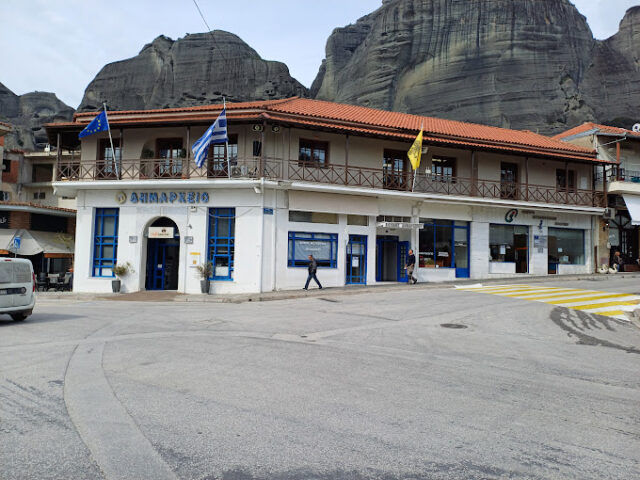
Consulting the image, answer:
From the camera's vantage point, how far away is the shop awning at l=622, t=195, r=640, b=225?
24844 mm

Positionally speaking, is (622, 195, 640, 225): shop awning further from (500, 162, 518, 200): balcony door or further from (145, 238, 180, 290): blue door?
(145, 238, 180, 290): blue door

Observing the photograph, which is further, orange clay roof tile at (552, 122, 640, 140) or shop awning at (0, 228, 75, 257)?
orange clay roof tile at (552, 122, 640, 140)

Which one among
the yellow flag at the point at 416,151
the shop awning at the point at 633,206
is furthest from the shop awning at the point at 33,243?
the shop awning at the point at 633,206

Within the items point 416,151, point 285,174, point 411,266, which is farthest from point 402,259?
point 285,174

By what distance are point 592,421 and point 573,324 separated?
23.8 feet

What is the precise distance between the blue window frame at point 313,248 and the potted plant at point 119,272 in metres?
7.23

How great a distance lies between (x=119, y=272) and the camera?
19.0m

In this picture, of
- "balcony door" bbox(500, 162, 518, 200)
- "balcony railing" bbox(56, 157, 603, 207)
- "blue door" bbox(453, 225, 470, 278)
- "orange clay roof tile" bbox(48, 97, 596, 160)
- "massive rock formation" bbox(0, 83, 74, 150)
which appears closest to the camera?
"balcony railing" bbox(56, 157, 603, 207)

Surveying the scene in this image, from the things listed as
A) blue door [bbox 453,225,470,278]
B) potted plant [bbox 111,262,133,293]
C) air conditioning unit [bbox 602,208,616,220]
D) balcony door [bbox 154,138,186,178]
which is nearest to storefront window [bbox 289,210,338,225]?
balcony door [bbox 154,138,186,178]

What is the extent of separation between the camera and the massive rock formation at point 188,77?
59125 millimetres

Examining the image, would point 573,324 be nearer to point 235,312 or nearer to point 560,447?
point 560,447

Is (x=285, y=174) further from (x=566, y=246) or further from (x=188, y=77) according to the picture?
(x=188, y=77)

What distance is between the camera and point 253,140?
1931 centimetres

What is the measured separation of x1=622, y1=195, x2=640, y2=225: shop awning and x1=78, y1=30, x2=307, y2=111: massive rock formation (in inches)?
1799
